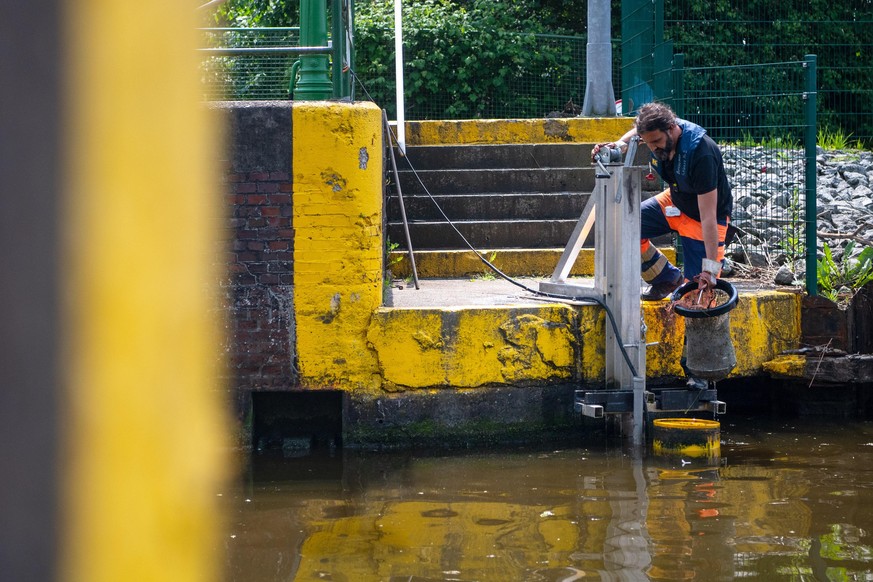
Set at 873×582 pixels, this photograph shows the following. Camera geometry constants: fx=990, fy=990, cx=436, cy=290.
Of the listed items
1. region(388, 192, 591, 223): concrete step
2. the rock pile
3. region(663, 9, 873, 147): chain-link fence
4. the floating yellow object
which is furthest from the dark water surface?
region(663, 9, 873, 147): chain-link fence

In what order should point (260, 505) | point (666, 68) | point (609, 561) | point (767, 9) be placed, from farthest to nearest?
point (767, 9)
point (666, 68)
point (260, 505)
point (609, 561)

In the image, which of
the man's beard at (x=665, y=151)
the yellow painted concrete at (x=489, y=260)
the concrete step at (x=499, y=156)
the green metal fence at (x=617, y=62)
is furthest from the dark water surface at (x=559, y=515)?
the green metal fence at (x=617, y=62)

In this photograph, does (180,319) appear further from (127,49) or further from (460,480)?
(460,480)

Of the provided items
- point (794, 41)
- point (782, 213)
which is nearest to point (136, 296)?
point (782, 213)

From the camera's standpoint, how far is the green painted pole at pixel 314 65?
627 centimetres

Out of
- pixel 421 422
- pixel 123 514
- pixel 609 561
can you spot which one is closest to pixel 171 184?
pixel 123 514

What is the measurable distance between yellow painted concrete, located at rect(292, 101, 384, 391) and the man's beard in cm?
174

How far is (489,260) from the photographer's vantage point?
8.08 m

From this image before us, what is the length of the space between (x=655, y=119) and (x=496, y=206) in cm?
289

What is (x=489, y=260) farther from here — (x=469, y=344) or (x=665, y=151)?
(x=665, y=151)

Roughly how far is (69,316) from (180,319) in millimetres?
76

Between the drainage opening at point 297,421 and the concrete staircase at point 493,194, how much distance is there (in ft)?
7.19

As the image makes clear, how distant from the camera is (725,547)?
4078 mm

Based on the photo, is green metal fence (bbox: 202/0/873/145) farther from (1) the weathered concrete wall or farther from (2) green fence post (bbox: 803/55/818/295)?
(1) the weathered concrete wall
